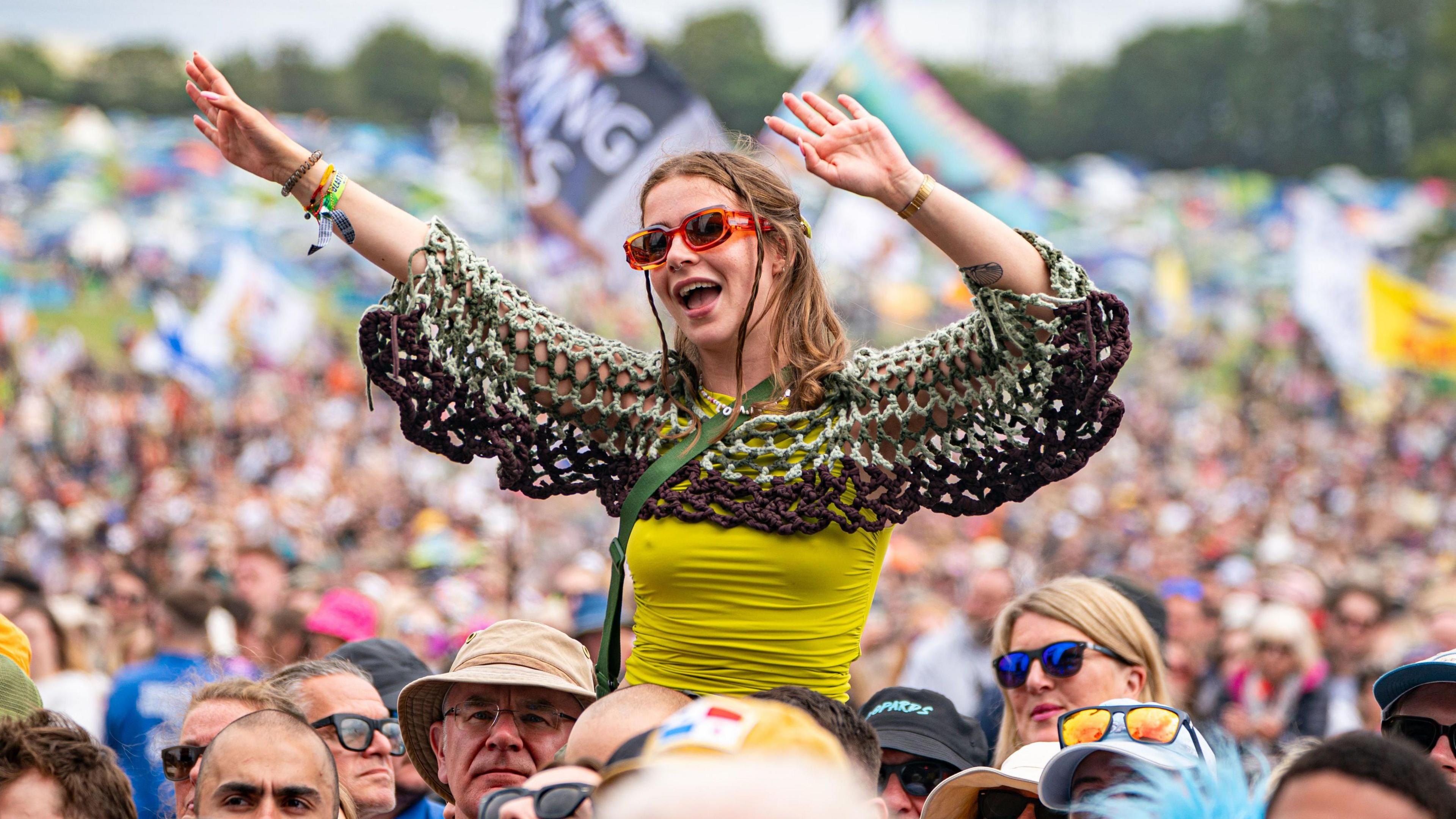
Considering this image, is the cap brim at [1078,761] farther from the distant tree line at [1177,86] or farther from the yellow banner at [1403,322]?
the distant tree line at [1177,86]

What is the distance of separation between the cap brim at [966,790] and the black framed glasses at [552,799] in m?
1.13

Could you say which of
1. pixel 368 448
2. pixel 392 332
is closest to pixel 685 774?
pixel 392 332

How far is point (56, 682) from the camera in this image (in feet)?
17.8

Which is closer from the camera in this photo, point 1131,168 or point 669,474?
point 669,474

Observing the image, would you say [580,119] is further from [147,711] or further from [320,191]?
[320,191]

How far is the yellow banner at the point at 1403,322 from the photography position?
1809 centimetres

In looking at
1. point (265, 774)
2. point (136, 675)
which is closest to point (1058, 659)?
point (265, 774)

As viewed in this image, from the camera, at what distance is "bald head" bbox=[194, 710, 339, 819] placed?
266 centimetres

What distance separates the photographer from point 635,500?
2484mm

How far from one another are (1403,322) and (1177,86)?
72.8 metres

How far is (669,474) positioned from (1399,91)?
8670 cm

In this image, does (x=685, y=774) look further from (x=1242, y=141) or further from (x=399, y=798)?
(x=1242, y=141)

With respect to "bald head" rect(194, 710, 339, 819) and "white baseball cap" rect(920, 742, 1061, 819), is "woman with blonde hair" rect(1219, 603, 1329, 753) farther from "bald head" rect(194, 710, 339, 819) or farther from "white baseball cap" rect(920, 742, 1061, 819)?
"bald head" rect(194, 710, 339, 819)

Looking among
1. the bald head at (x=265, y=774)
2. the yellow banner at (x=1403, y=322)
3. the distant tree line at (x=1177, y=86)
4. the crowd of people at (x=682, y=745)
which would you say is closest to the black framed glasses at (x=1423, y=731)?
the crowd of people at (x=682, y=745)
